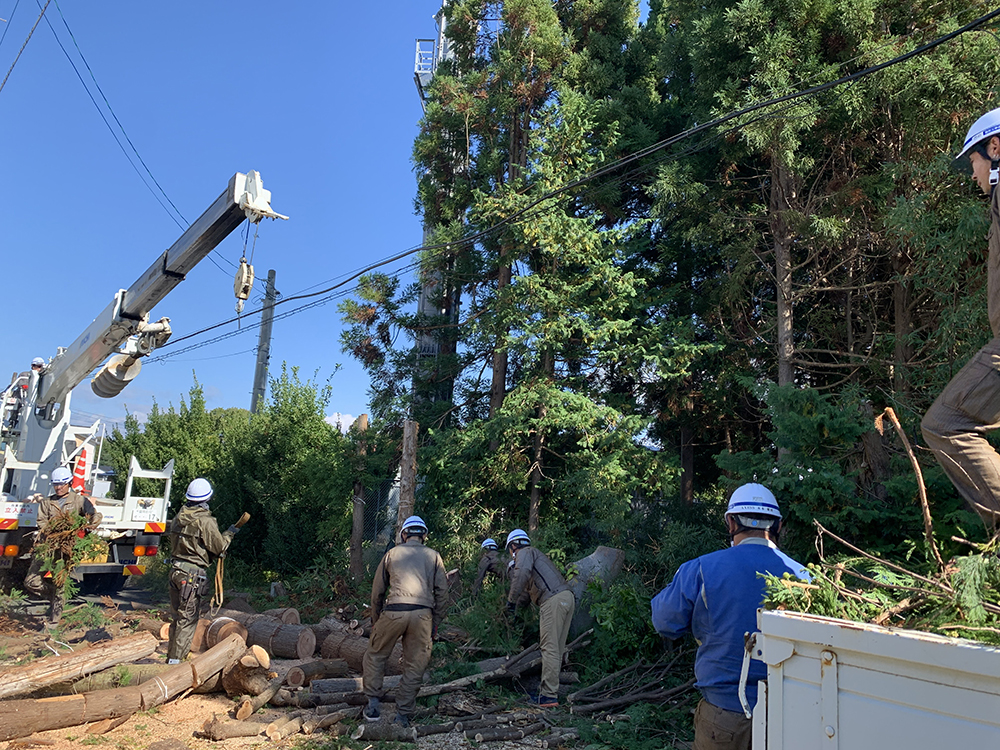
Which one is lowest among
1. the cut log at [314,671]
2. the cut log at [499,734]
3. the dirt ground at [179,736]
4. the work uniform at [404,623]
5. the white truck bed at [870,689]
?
the dirt ground at [179,736]

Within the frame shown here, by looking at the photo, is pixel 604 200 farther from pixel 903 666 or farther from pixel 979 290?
pixel 903 666

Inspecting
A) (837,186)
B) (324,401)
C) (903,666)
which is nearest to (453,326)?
(324,401)

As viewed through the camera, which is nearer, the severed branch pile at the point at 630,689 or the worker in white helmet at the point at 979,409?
the worker in white helmet at the point at 979,409

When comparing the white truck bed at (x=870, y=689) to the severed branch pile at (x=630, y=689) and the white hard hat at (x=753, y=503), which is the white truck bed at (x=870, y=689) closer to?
the white hard hat at (x=753, y=503)

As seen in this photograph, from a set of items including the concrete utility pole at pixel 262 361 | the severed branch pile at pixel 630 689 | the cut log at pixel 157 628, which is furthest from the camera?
the concrete utility pole at pixel 262 361

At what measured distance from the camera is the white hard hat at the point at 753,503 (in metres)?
3.86

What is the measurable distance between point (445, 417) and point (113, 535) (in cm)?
607

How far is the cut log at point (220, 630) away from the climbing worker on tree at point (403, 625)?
7.65 ft

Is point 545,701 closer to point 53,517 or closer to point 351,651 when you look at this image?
point 351,651

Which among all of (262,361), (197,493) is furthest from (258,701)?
(262,361)

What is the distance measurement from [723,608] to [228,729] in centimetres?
482

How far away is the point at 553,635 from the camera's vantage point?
311 inches

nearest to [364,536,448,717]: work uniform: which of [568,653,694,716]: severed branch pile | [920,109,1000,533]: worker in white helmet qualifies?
[568,653,694,716]: severed branch pile

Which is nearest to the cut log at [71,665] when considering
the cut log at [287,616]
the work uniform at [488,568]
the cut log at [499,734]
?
the cut log at [287,616]
